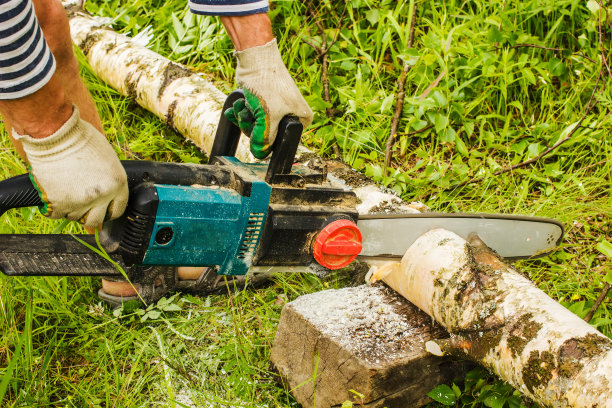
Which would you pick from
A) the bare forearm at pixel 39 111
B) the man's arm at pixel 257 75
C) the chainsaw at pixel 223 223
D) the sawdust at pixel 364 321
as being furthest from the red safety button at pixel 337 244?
the bare forearm at pixel 39 111

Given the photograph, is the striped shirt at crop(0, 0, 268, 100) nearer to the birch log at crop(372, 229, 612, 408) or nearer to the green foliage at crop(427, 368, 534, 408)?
the birch log at crop(372, 229, 612, 408)

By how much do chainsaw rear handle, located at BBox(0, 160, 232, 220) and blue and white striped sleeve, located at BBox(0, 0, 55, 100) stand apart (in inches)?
9.7

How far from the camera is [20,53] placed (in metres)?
1.40

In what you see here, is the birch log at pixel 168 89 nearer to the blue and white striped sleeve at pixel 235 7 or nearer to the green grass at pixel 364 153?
the green grass at pixel 364 153

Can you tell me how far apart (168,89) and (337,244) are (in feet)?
6.19

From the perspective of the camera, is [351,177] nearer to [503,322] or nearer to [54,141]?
[503,322]

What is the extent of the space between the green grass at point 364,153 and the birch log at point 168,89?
0.58 feet

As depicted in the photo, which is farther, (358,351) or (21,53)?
(358,351)

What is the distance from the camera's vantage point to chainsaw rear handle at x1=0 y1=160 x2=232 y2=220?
1.50 m

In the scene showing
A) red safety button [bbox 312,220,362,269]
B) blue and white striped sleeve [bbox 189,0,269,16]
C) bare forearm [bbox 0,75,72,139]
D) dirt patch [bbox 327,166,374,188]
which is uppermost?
blue and white striped sleeve [bbox 189,0,269,16]

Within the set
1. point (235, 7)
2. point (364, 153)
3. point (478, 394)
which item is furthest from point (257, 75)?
point (364, 153)

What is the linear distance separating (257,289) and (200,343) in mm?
396

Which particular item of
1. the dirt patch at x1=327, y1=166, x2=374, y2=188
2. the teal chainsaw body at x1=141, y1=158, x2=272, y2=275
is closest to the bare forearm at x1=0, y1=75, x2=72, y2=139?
the teal chainsaw body at x1=141, y1=158, x2=272, y2=275

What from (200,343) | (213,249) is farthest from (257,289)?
(213,249)
